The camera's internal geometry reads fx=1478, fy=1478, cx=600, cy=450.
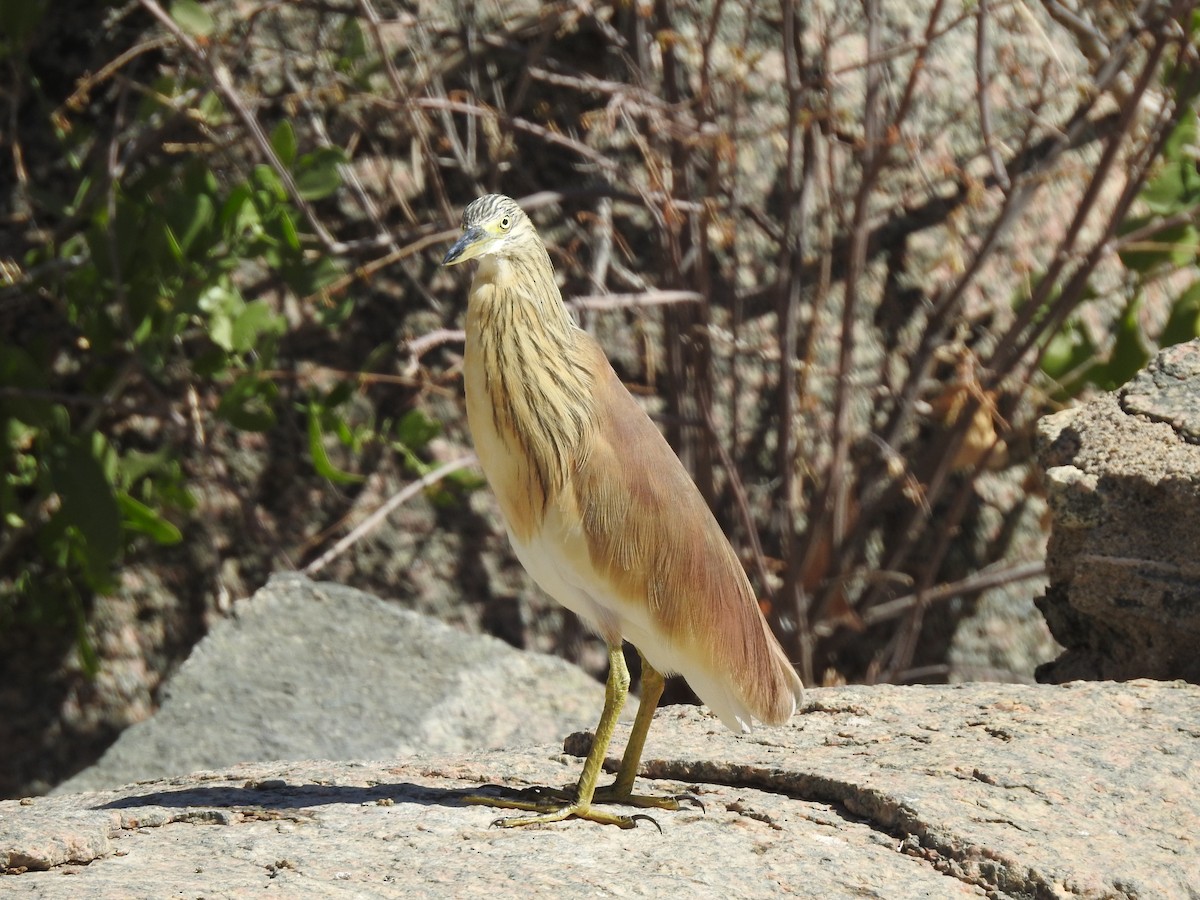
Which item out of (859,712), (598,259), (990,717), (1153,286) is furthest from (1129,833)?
(1153,286)

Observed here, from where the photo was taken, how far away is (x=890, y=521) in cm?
596

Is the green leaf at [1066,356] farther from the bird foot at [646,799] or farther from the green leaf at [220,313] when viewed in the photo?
the green leaf at [220,313]

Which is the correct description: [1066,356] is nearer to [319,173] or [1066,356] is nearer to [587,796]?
[319,173]

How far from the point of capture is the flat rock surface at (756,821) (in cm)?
267

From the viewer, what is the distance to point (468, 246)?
304 centimetres

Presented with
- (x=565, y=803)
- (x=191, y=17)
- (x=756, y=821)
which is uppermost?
(x=191, y=17)

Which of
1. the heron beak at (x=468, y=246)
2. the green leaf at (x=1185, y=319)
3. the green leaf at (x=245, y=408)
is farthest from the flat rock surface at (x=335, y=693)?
the green leaf at (x=1185, y=319)

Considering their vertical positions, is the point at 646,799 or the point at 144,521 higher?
the point at 646,799

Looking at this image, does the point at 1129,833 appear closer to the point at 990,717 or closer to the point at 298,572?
the point at 990,717

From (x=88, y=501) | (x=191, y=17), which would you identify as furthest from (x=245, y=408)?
(x=191, y=17)

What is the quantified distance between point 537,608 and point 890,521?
Result: 1465 mm

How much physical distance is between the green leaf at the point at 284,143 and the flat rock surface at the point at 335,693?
4.90 ft

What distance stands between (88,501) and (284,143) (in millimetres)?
1480

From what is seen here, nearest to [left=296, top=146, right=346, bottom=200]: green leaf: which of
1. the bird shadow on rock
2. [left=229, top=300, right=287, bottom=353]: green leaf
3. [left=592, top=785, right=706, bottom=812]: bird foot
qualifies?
[left=229, top=300, right=287, bottom=353]: green leaf
